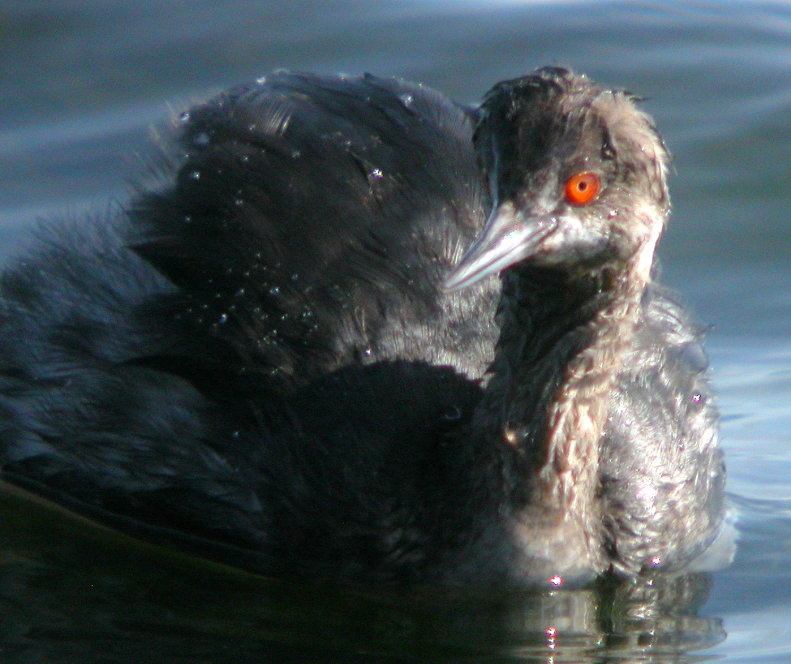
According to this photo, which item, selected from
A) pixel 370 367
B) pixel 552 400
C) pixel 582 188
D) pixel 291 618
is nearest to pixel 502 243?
pixel 582 188

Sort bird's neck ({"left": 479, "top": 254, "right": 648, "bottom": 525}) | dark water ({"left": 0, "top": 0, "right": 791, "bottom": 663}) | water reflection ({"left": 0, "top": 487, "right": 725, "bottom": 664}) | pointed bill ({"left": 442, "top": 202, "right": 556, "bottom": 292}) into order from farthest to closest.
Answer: bird's neck ({"left": 479, "top": 254, "right": 648, "bottom": 525})
dark water ({"left": 0, "top": 0, "right": 791, "bottom": 663})
water reflection ({"left": 0, "top": 487, "right": 725, "bottom": 664})
pointed bill ({"left": 442, "top": 202, "right": 556, "bottom": 292})

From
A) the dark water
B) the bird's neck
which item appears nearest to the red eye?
the bird's neck

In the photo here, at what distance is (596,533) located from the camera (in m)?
5.01

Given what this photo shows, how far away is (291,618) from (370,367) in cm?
77

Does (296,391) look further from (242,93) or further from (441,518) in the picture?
(242,93)

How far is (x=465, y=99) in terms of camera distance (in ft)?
25.9

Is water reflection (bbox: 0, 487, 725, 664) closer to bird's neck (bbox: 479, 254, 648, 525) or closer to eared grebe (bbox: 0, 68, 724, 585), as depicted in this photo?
eared grebe (bbox: 0, 68, 724, 585)

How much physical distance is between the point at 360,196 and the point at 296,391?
64cm

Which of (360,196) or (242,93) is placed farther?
(242,93)

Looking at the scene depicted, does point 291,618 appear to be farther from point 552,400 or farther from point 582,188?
point 582,188

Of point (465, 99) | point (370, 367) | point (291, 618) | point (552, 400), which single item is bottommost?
point (291, 618)

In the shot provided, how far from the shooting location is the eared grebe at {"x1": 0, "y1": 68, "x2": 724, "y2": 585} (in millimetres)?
4855

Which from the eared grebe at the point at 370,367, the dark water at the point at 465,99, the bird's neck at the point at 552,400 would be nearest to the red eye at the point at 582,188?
the eared grebe at the point at 370,367

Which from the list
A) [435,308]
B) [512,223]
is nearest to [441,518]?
[435,308]
